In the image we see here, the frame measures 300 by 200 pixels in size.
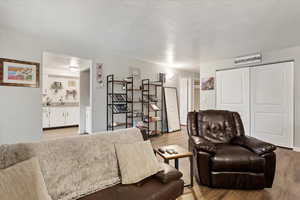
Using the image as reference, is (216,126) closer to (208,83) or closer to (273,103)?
(273,103)

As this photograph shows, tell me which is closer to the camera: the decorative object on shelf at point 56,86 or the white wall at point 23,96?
the white wall at point 23,96

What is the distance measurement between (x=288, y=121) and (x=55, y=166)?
15.6 feet

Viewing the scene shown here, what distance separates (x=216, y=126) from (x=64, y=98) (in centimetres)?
593

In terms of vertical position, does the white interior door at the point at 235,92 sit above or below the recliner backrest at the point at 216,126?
above

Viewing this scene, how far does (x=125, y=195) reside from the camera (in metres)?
1.24

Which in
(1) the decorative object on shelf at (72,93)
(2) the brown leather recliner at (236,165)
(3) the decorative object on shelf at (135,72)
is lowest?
(2) the brown leather recliner at (236,165)

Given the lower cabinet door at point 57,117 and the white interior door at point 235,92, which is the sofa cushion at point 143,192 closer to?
the white interior door at point 235,92

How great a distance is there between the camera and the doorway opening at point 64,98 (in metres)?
5.33

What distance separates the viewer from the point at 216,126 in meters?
2.66

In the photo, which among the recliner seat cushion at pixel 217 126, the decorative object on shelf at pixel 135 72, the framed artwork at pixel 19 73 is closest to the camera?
the recliner seat cushion at pixel 217 126

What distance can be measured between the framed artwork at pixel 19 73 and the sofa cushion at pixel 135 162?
104 inches

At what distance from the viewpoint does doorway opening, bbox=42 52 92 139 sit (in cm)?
533

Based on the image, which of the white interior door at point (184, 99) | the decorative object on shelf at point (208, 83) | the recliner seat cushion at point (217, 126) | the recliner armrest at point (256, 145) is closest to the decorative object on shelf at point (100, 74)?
the recliner seat cushion at point (217, 126)

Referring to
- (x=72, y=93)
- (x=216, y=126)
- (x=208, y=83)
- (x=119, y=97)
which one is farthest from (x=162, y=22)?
(x=72, y=93)
